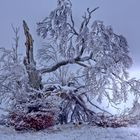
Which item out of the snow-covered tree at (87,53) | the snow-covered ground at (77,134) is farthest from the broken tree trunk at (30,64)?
the snow-covered ground at (77,134)

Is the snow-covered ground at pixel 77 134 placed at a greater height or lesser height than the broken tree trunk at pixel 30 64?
lesser

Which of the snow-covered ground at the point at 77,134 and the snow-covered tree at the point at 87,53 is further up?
the snow-covered tree at the point at 87,53

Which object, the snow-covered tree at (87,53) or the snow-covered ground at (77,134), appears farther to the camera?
the snow-covered tree at (87,53)

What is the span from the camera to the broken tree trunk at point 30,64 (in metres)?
3.96

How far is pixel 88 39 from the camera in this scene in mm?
3992

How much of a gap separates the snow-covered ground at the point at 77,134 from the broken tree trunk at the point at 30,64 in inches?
18.2

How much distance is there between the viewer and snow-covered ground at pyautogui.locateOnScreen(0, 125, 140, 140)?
3.29m

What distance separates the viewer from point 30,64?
3.98m

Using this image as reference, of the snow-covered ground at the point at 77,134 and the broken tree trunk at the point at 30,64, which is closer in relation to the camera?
the snow-covered ground at the point at 77,134

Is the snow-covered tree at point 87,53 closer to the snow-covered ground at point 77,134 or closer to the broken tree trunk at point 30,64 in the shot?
the broken tree trunk at point 30,64

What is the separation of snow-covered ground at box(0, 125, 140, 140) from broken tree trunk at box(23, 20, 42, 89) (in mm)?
463

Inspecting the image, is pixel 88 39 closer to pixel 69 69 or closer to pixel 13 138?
pixel 69 69

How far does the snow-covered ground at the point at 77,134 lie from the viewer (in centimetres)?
329

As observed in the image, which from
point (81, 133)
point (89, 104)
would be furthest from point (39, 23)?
point (81, 133)
